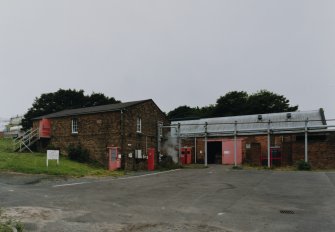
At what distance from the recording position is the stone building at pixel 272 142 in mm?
31312

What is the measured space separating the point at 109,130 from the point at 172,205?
18413 mm

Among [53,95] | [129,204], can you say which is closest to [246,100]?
[53,95]

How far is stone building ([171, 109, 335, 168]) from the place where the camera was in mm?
31312

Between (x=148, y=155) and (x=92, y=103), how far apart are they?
108 ft

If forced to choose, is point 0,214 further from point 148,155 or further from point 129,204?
point 148,155

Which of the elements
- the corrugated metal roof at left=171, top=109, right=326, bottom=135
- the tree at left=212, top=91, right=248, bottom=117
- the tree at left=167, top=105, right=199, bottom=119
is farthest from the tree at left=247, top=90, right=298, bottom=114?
the corrugated metal roof at left=171, top=109, right=326, bottom=135

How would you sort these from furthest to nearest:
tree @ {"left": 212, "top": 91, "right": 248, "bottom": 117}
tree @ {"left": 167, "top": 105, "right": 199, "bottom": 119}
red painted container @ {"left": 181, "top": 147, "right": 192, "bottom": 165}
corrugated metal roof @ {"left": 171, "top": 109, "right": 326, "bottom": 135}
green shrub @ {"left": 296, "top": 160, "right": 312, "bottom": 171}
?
tree @ {"left": 167, "top": 105, "right": 199, "bottom": 119}
tree @ {"left": 212, "top": 91, "right": 248, "bottom": 117}
red painted container @ {"left": 181, "top": 147, "right": 192, "bottom": 165}
corrugated metal roof @ {"left": 171, "top": 109, "right": 326, "bottom": 135}
green shrub @ {"left": 296, "top": 160, "right": 312, "bottom": 171}

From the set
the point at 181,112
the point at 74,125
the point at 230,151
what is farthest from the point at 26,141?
the point at 181,112

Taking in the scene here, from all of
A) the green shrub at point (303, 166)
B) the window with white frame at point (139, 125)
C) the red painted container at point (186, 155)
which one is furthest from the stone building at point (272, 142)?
the window with white frame at point (139, 125)

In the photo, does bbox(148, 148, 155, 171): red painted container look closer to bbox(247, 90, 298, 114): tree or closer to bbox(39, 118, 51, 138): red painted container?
bbox(39, 118, 51, 138): red painted container

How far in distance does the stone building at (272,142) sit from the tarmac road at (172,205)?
12265 millimetres

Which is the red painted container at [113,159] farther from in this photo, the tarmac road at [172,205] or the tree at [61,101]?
the tree at [61,101]

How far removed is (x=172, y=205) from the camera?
43.0 feet

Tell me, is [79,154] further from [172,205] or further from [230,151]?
[172,205]
